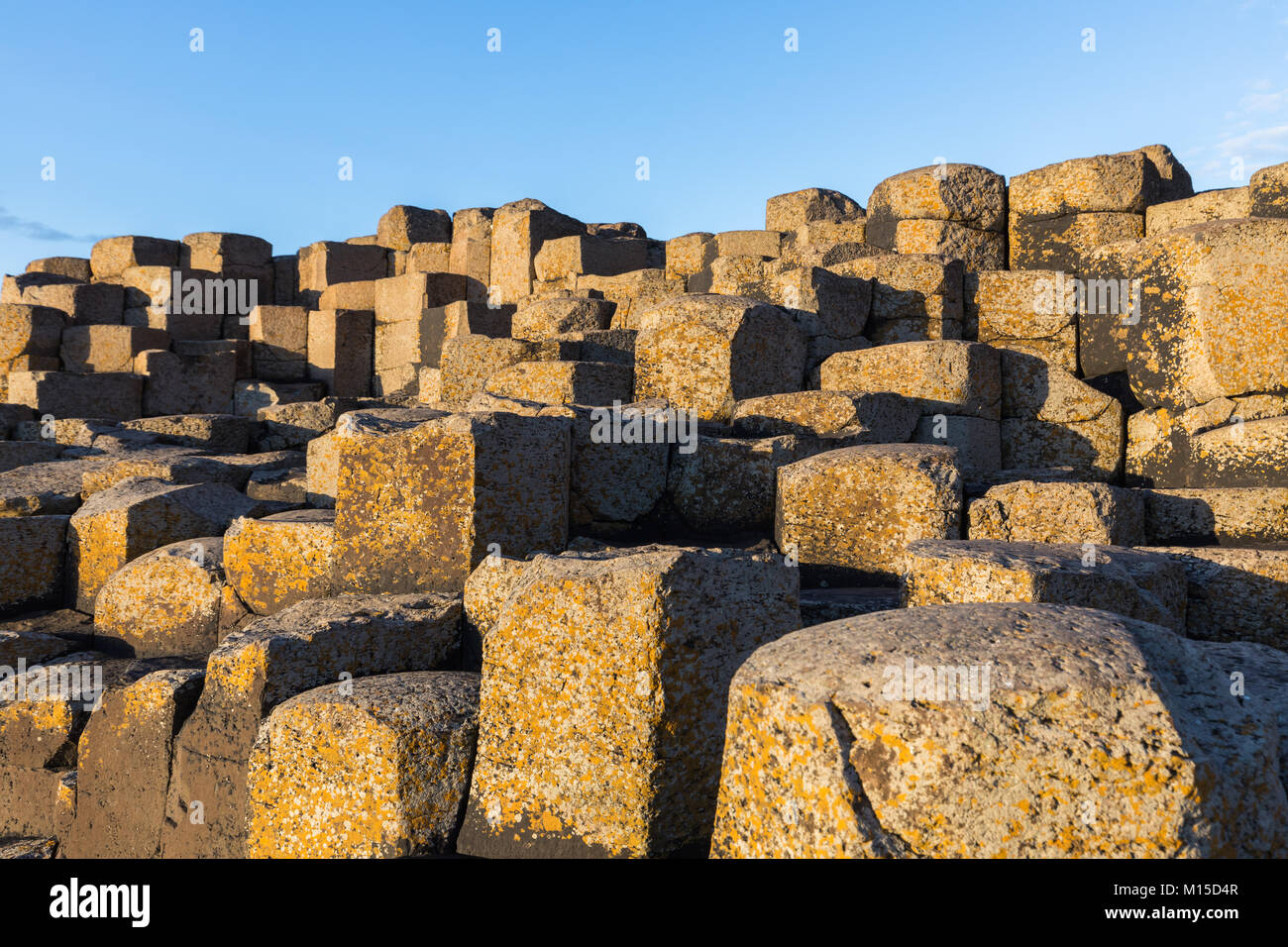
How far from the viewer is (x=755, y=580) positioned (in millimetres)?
2990

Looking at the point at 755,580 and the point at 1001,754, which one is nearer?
the point at 1001,754

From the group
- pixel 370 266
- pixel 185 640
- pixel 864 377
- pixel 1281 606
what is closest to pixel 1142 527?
pixel 1281 606

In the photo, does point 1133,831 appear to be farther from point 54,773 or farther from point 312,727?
point 54,773

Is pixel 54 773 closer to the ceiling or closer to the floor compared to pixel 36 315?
closer to the floor

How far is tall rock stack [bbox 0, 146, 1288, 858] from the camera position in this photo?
190 centimetres

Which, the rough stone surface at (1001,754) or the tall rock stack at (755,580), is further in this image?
the tall rock stack at (755,580)

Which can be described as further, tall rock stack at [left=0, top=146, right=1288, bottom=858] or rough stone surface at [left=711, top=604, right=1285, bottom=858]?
tall rock stack at [left=0, top=146, right=1288, bottom=858]

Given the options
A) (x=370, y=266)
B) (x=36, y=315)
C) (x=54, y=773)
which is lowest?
(x=54, y=773)

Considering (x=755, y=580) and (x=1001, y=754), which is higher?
(x=755, y=580)

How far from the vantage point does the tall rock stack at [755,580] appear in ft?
6.23
